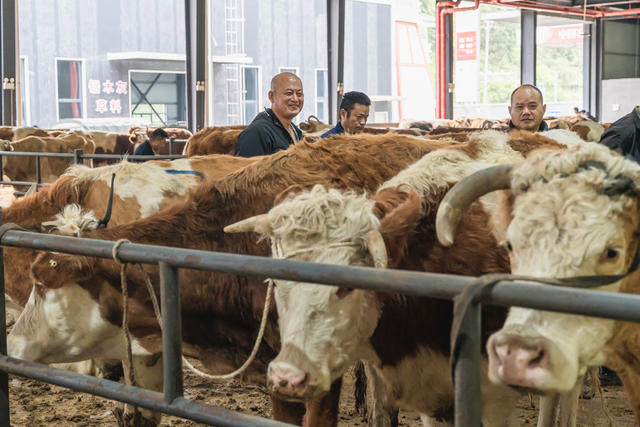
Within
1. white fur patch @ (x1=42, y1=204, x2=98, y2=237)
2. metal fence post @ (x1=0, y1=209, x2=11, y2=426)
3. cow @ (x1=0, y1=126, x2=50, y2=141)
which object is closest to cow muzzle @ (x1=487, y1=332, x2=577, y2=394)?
metal fence post @ (x1=0, y1=209, x2=11, y2=426)

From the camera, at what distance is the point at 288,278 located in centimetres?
176

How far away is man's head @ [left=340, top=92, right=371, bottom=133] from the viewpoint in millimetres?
5500

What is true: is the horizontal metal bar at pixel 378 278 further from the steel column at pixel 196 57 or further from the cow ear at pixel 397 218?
the steel column at pixel 196 57

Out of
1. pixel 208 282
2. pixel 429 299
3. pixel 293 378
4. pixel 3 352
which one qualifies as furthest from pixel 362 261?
pixel 3 352

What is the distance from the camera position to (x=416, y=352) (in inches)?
107

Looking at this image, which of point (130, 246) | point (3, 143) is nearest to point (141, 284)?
point (130, 246)

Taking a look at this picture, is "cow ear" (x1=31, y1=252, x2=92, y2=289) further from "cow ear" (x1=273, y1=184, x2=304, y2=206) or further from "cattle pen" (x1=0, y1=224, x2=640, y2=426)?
"cow ear" (x1=273, y1=184, x2=304, y2=206)

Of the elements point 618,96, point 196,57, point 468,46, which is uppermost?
point 468,46

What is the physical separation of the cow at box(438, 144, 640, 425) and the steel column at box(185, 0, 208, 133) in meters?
13.1

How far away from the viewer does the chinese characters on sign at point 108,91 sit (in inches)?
563

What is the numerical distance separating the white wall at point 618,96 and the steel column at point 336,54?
11.4 meters

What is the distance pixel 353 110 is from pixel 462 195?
3360mm

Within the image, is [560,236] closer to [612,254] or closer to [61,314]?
[612,254]

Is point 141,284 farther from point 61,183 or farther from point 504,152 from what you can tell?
point 504,152
